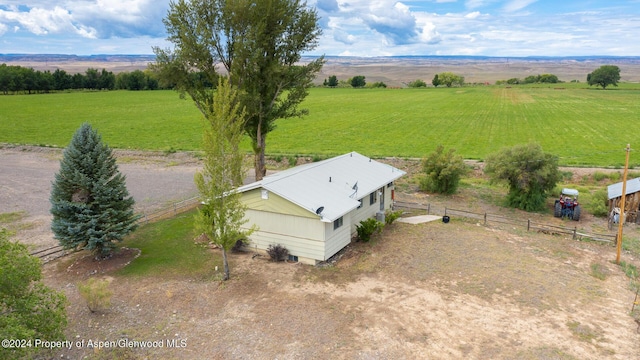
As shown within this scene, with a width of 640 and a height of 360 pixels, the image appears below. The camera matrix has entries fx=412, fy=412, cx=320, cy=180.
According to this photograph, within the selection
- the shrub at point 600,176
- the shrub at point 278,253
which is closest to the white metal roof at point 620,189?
the shrub at point 600,176

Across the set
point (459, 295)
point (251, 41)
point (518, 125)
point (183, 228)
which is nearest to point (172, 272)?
point (183, 228)

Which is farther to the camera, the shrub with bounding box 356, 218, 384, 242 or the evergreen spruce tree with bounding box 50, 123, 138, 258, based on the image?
the shrub with bounding box 356, 218, 384, 242

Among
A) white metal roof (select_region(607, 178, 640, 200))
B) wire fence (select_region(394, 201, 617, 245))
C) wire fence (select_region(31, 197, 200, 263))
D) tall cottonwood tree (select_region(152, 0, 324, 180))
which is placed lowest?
wire fence (select_region(394, 201, 617, 245))

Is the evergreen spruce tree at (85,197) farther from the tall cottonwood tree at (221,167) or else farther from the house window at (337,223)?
the house window at (337,223)

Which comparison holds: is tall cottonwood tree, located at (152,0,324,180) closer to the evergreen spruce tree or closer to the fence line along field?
the evergreen spruce tree

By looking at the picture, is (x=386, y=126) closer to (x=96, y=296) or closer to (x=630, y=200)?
(x=630, y=200)

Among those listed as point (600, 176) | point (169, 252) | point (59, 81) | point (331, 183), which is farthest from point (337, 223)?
point (59, 81)

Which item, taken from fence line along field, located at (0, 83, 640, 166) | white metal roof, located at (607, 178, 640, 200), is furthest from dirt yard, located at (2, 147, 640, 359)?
fence line along field, located at (0, 83, 640, 166)
